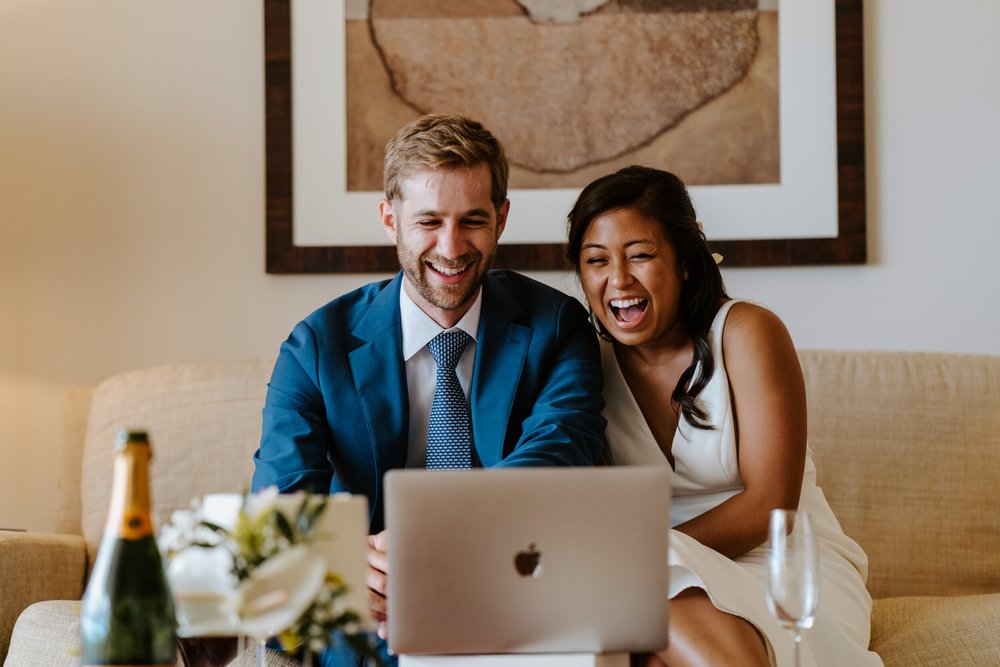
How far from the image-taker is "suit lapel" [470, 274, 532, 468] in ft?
7.03

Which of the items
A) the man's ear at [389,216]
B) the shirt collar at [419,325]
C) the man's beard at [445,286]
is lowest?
the shirt collar at [419,325]

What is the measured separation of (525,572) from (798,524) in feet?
1.08

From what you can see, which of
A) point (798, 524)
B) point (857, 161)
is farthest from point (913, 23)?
point (798, 524)

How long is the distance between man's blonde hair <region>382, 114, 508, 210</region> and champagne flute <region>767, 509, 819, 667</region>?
3.81 ft

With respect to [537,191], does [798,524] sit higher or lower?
lower

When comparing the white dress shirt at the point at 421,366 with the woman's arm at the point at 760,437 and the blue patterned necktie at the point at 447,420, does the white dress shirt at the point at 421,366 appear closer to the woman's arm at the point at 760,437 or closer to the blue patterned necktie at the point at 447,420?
the blue patterned necktie at the point at 447,420

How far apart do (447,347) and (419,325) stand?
76 millimetres

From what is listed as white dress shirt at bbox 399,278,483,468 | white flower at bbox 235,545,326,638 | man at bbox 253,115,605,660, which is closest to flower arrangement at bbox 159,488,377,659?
white flower at bbox 235,545,326,638

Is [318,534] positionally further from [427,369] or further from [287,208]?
[287,208]

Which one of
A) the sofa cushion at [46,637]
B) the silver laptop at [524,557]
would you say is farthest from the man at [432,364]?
the silver laptop at [524,557]

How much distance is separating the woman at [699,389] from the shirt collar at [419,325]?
0.83 feet

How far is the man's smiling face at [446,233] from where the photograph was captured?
7.11ft

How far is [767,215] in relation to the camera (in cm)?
291

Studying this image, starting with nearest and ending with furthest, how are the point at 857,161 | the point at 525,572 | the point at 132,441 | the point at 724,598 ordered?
1. the point at 132,441
2. the point at 525,572
3. the point at 724,598
4. the point at 857,161
